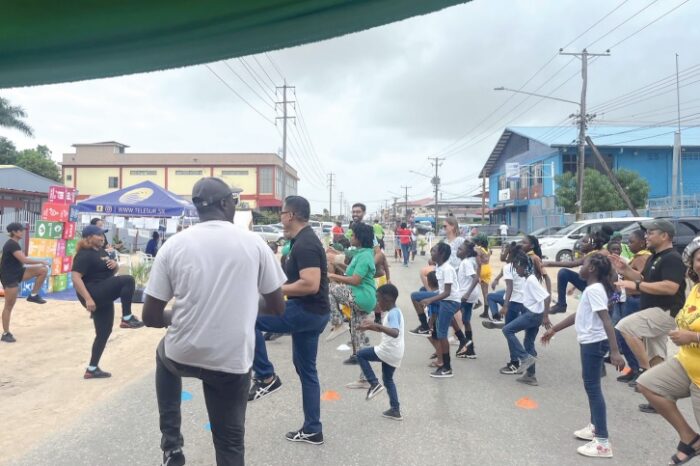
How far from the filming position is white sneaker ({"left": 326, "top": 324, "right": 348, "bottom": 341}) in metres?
7.97

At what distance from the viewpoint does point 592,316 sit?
166 inches

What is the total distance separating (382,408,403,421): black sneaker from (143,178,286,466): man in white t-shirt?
2064mm

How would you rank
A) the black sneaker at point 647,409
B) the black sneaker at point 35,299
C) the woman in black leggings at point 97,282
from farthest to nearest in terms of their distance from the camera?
1. the black sneaker at point 35,299
2. the woman in black leggings at point 97,282
3. the black sneaker at point 647,409

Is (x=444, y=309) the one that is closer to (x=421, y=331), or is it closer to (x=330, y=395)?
(x=330, y=395)

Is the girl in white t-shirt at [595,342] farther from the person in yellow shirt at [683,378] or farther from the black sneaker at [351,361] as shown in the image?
the black sneaker at [351,361]

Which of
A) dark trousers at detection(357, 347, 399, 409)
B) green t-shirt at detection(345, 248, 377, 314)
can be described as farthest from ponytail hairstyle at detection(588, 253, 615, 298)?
green t-shirt at detection(345, 248, 377, 314)

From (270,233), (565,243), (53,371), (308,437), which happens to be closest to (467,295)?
(308,437)

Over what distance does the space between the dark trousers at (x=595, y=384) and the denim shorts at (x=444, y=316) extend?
5.94ft

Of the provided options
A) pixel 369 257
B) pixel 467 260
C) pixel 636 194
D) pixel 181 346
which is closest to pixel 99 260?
pixel 369 257

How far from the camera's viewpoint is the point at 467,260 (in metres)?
7.19

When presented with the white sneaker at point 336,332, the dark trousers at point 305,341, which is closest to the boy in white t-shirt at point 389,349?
the dark trousers at point 305,341

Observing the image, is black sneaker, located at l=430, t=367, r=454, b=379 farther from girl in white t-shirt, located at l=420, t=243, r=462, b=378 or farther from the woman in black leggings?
the woman in black leggings

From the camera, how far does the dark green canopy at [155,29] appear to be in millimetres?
1178

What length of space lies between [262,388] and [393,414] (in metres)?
1.29
